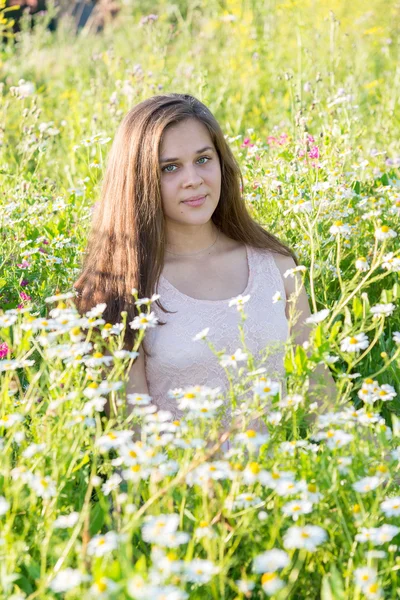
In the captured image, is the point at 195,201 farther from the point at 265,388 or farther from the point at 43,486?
the point at 43,486

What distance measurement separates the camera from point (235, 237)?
2512mm

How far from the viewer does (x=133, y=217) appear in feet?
7.45

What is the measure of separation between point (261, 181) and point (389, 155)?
43.9 inches

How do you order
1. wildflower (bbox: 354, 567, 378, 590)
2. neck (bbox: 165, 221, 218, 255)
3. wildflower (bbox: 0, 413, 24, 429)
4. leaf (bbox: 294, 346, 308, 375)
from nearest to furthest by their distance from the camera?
wildflower (bbox: 354, 567, 378, 590), wildflower (bbox: 0, 413, 24, 429), leaf (bbox: 294, 346, 308, 375), neck (bbox: 165, 221, 218, 255)

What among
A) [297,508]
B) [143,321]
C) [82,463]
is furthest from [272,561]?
[143,321]

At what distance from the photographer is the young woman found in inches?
87.4

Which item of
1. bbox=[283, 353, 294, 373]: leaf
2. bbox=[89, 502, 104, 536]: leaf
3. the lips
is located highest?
the lips

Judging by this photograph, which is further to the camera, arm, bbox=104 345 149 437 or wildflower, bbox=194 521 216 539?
arm, bbox=104 345 149 437

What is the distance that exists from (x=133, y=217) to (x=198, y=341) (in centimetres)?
38

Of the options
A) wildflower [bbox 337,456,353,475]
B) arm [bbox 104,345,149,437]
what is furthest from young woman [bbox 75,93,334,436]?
wildflower [bbox 337,456,353,475]

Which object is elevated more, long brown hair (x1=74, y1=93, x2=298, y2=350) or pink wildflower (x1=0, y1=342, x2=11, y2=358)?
long brown hair (x1=74, y1=93, x2=298, y2=350)

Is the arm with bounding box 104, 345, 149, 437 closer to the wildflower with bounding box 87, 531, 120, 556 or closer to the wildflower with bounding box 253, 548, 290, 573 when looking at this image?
the wildflower with bounding box 87, 531, 120, 556

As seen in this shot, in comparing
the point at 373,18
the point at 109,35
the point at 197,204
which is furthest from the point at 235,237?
the point at 109,35

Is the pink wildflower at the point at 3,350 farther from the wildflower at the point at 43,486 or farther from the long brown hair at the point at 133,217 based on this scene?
the wildflower at the point at 43,486
